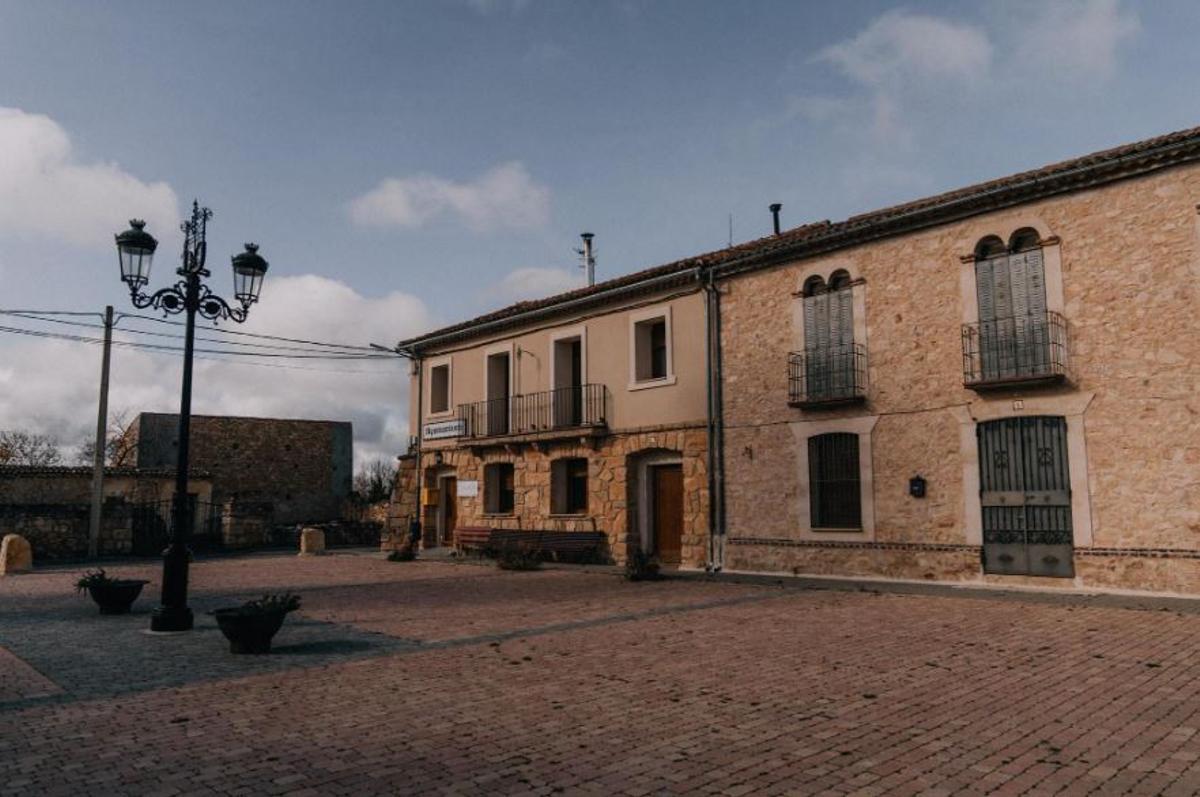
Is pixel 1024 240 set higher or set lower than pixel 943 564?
higher

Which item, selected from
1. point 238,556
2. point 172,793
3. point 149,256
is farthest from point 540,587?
point 238,556

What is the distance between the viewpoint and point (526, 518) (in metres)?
19.7

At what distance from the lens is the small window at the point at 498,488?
21031 millimetres

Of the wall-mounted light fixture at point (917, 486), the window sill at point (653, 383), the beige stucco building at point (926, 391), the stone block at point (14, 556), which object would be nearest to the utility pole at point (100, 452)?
the stone block at point (14, 556)

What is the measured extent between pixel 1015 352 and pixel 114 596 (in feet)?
42.5

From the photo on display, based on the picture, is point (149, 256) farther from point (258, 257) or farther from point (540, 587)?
point (540, 587)

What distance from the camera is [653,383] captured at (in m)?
17.1

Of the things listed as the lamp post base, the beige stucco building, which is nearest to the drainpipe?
the beige stucco building

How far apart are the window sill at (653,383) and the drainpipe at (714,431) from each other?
0.93 metres

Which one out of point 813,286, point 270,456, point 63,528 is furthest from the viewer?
point 270,456

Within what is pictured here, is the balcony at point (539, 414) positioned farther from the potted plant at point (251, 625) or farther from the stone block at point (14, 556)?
the potted plant at point (251, 625)

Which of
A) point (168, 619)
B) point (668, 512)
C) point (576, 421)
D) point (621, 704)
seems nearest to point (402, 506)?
point (576, 421)

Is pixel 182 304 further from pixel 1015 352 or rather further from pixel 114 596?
pixel 1015 352

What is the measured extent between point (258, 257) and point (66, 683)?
17.3ft
